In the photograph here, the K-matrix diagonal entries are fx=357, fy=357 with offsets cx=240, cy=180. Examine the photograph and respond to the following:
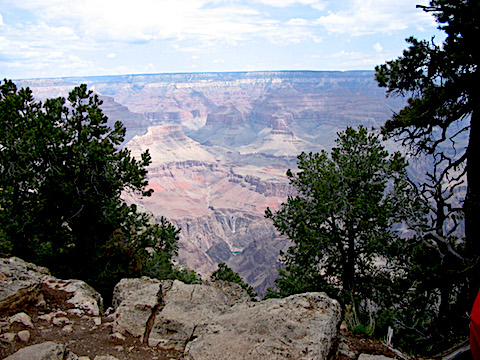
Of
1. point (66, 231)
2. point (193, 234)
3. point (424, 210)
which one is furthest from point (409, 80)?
point (193, 234)

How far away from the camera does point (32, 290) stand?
319 inches

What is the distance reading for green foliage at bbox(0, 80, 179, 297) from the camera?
523 inches

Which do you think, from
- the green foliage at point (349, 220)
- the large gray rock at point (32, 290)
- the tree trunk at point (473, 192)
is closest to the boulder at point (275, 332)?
the large gray rock at point (32, 290)

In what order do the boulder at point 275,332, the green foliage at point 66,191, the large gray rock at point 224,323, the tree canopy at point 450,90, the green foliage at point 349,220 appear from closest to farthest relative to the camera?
the boulder at point 275,332
the large gray rock at point 224,323
the tree canopy at point 450,90
the green foliage at point 349,220
the green foliage at point 66,191

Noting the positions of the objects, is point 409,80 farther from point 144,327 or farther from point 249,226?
point 249,226

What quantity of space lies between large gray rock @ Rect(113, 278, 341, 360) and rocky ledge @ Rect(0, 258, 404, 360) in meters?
0.02

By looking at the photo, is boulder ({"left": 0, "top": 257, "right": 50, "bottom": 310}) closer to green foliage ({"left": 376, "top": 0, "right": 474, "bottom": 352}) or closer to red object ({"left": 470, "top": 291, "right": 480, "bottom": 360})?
red object ({"left": 470, "top": 291, "right": 480, "bottom": 360})

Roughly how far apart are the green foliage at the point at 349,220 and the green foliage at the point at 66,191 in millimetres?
6375

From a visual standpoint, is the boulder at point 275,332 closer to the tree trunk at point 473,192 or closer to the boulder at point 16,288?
the boulder at point 16,288

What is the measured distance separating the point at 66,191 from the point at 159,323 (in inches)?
327

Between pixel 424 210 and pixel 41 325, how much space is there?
1137 cm

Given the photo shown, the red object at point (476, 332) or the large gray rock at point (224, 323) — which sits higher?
the red object at point (476, 332)

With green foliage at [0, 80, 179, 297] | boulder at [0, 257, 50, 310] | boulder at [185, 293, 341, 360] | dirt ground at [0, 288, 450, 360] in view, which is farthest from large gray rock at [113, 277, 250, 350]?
green foliage at [0, 80, 179, 297]

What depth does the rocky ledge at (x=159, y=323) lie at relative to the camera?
539 cm
